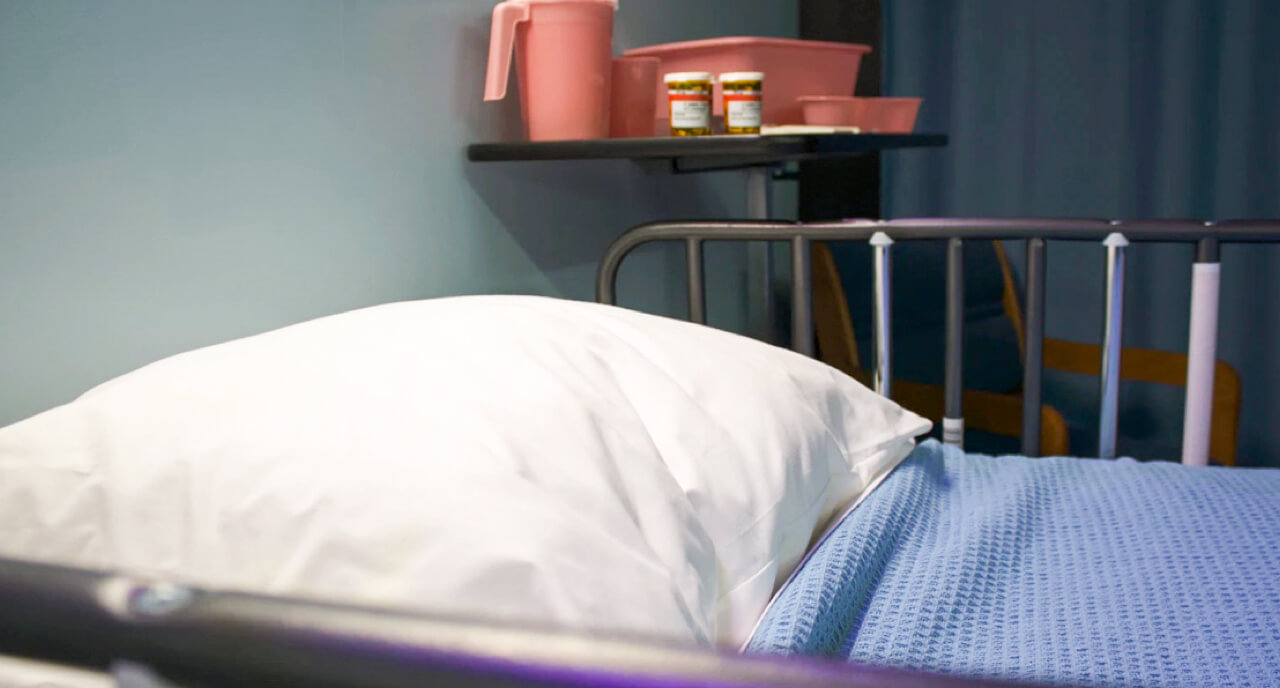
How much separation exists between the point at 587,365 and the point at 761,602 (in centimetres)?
19

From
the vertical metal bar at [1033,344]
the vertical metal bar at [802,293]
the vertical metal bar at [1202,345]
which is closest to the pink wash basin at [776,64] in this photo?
the vertical metal bar at [802,293]

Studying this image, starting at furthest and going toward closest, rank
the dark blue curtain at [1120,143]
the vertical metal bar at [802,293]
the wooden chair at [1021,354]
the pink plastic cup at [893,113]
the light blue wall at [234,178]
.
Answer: the dark blue curtain at [1120,143] < the wooden chair at [1021,354] < the pink plastic cup at [893,113] < the vertical metal bar at [802,293] < the light blue wall at [234,178]

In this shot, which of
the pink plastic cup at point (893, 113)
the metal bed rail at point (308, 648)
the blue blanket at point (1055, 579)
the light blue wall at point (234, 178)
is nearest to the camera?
the metal bed rail at point (308, 648)

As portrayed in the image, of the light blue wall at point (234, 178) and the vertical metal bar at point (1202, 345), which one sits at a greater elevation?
the light blue wall at point (234, 178)

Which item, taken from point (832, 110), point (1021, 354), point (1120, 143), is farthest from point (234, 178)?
point (1120, 143)

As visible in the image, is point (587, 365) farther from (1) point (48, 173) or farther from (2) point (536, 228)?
(2) point (536, 228)

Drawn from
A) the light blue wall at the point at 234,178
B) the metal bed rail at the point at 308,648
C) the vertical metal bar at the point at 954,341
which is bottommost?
the vertical metal bar at the point at 954,341

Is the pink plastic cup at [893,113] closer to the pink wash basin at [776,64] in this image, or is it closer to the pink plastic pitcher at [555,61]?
the pink wash basin at [776,64]

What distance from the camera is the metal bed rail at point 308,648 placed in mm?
207

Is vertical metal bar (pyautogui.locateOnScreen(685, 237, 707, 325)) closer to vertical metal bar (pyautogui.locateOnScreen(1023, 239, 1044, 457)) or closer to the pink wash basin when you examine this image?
the pink wash basin

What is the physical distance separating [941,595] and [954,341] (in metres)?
0.45

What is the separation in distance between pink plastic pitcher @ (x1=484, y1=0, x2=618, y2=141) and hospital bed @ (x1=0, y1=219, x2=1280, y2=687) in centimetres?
15

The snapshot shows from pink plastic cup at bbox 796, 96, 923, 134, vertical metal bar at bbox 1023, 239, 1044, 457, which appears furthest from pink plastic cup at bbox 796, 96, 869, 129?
vertical metal bar at bbox 1023, 239, 1044, 457

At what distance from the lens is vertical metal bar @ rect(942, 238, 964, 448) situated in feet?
3.65
